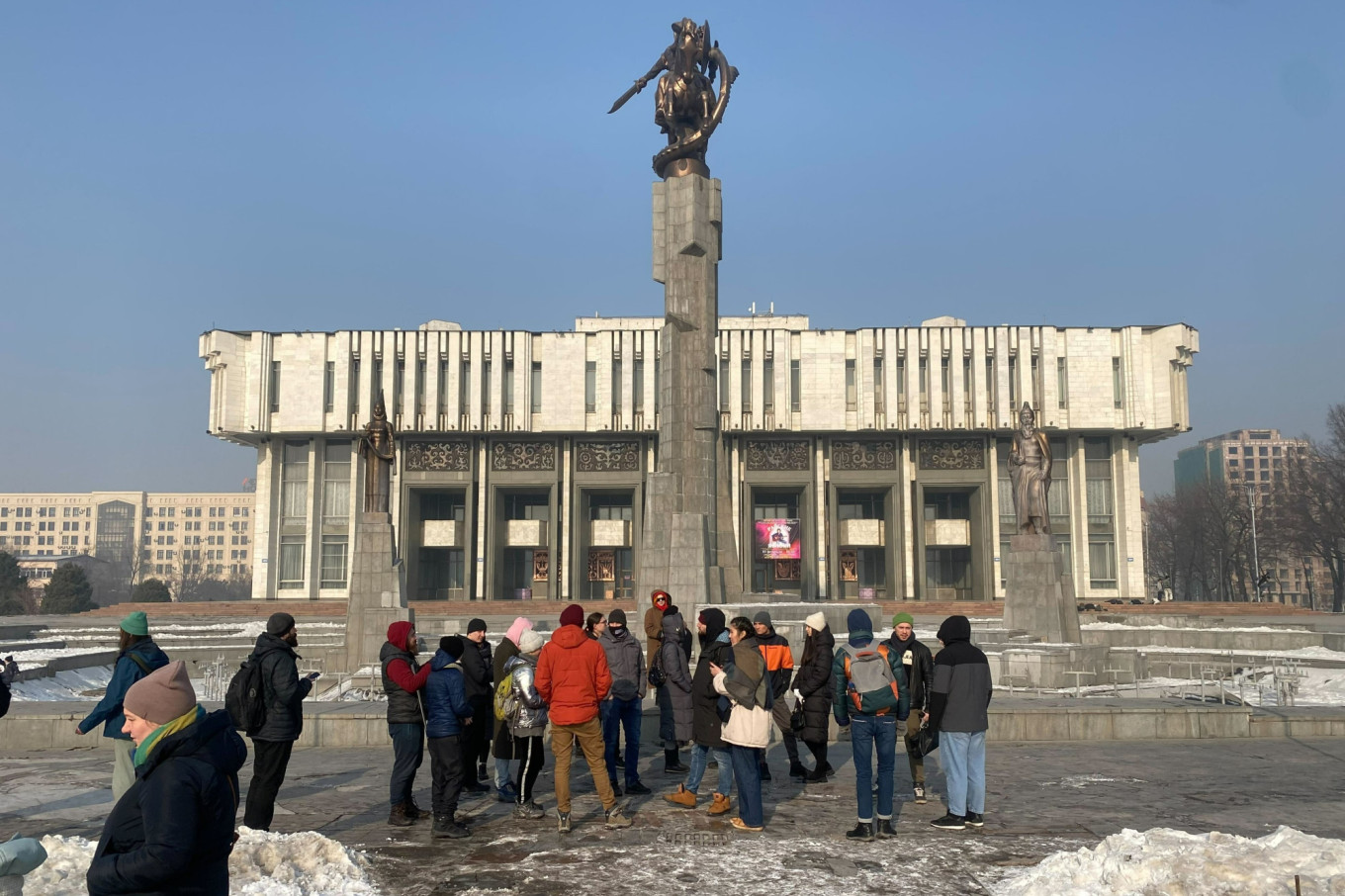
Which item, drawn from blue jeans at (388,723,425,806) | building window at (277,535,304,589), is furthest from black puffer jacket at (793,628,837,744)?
building window at (277,535,304,589)

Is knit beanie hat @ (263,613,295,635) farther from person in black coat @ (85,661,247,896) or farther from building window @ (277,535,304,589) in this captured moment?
building window @ (277,535,304,589)

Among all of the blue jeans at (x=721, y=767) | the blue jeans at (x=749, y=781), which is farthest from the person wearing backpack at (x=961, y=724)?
the blue jeans at (x=721, y=767)

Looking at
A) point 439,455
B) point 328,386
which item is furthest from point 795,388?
point 328,386

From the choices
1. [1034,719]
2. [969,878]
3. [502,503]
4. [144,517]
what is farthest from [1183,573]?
[144,517]

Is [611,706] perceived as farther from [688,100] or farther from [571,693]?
[688,100]

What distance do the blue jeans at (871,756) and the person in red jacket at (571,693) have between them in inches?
73.4

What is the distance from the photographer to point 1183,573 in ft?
275

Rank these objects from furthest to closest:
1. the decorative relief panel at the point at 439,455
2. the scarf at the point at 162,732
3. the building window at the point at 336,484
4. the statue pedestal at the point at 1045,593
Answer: the building window at the point at 336,484 < the decorative relief panel at the point at 439,455 < the statue pedestal at the point at 1045,593 < the scarf at the point at 162,732

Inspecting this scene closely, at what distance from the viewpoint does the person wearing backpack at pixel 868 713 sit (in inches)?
289

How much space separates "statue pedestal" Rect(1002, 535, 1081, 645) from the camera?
2358 centimetres

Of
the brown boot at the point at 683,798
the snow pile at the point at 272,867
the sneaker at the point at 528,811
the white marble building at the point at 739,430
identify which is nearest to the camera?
the snow pile at the point at 272,867

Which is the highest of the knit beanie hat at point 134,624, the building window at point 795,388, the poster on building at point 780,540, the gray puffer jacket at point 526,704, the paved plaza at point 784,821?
the building window at point 795,388

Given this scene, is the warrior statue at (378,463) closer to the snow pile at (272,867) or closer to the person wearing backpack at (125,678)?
the person wearing backpack at (125,678)

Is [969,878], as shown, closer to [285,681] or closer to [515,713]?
[515,713]
